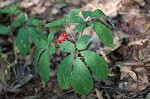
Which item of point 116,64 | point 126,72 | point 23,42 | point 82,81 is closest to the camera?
point 82,81

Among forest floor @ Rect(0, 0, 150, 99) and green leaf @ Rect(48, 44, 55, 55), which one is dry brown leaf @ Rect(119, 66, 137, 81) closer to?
forest floor @ Rect(0, 0, 150, 99)

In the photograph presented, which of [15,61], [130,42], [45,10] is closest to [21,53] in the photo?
[15,61]

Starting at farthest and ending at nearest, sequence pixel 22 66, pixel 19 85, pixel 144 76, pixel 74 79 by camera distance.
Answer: pixel 22 66, pixel 19 85, pixel 144 76, pixel 74 79

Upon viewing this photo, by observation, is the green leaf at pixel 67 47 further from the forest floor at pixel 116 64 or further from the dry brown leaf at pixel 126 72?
the dry brown leaf at pixel 126 72

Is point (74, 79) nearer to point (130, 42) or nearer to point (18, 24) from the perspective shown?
point (130, 42)

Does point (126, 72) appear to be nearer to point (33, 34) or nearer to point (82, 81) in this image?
point (82, 81)

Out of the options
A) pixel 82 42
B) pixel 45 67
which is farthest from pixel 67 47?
pixel 45 67

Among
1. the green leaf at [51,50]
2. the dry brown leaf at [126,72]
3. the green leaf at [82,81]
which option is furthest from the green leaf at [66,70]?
the dry brown leaf at [126,72]

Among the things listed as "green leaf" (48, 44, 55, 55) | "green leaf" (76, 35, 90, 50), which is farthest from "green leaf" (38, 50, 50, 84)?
"green leaf" (76, 35, 90, 50)
